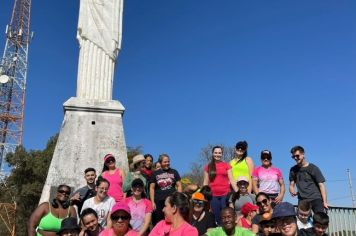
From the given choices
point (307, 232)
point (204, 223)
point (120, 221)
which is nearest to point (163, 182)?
point (204, 223)

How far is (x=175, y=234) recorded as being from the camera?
419 cm

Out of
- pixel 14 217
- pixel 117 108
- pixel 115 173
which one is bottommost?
pixel 14 217

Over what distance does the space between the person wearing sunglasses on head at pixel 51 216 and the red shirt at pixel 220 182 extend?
263 centimetres

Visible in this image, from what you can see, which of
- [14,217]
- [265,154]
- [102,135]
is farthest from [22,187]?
[265,154]

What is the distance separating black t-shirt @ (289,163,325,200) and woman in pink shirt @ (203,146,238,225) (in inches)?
46.9

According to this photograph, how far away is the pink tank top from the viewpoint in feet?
22.0

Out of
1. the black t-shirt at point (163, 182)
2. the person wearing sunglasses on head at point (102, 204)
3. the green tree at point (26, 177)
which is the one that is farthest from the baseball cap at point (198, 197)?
the green tree at point (26, 177)

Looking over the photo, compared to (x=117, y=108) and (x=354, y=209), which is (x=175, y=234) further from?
(x=354, y=209)

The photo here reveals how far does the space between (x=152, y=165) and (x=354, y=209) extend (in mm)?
4993

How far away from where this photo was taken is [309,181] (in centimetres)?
677

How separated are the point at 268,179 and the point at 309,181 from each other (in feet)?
2.42

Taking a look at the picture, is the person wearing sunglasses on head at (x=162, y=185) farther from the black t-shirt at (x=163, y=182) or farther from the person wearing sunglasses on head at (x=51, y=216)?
the person wearing sunglasses on head at (x=51, y=216)

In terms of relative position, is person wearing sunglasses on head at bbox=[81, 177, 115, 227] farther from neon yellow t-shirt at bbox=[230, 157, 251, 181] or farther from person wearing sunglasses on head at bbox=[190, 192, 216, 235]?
neon yellow t-shirt at bbox=[230, 157, 251, 181]

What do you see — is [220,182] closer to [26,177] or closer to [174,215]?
[174,215]
